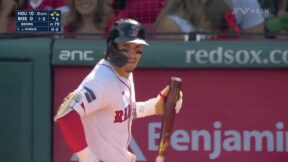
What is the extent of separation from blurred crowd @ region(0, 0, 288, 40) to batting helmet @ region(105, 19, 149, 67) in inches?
87.3

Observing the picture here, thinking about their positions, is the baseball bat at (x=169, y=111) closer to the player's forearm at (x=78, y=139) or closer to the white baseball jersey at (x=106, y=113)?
the white baseball jersey at (x=106, y=113)

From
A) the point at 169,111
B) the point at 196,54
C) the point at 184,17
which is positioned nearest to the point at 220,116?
the point at 196,54

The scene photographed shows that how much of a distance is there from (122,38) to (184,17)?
96.2 inches

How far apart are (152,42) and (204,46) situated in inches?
16.9

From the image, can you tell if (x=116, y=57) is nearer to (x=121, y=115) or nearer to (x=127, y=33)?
(x=127, y=33)

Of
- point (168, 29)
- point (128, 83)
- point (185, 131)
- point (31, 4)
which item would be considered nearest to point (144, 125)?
point (185, 131)

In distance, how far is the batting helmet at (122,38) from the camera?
567 centimetres

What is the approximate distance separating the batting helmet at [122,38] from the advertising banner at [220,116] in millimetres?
2149

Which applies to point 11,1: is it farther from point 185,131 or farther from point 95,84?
point 95,84

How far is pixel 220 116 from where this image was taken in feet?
26.0

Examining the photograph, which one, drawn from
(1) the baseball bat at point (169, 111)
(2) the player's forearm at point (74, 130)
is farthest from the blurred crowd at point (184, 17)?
(2) the player's forearm at point (74, 130)
